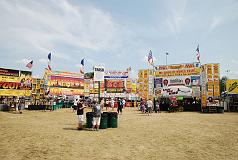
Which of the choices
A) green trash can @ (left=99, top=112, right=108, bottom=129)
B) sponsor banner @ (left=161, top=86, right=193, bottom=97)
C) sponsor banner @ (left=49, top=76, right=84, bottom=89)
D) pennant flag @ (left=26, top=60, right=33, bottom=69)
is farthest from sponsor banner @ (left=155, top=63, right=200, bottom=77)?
sponsor banner @ (left=49, top=76, right=84, bottom=89)

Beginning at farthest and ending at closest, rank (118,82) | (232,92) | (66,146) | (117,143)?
1. (118,82)
2. (232,92)
3. (117,143)
4. (66,146)

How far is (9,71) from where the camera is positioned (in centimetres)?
3594

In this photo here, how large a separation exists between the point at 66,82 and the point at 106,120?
158ft

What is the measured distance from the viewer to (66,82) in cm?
6016

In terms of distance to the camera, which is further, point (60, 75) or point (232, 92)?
point (60, 75)

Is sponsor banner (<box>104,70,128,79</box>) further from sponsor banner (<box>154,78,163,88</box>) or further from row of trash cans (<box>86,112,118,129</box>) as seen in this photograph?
row of trash cans (<box>86,112,118,129</box>)

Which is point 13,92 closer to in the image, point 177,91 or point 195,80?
point 177,91

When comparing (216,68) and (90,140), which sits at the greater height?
(216,68)

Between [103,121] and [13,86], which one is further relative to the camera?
[13,86]

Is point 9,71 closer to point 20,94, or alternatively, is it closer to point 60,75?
point 20,94

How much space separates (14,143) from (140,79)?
27973 mm

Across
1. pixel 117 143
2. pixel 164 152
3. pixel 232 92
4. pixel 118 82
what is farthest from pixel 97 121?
pixel 118 82

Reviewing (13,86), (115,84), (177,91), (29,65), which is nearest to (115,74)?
(115,84)

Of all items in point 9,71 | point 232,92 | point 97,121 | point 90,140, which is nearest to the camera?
point 90,140
